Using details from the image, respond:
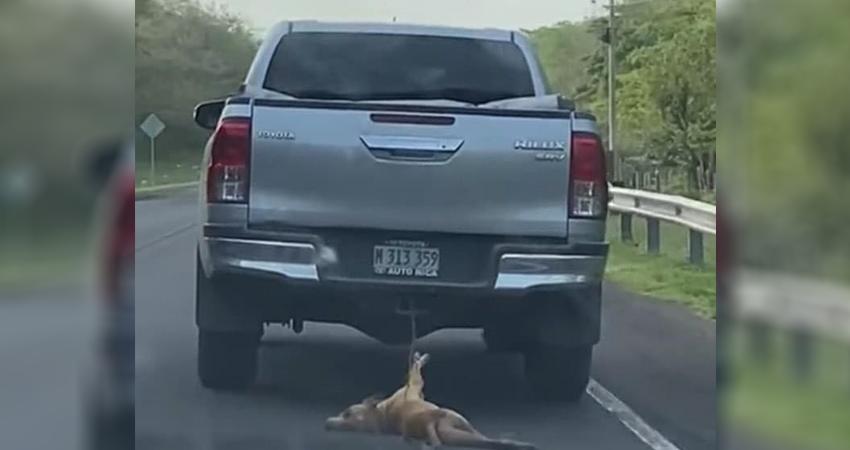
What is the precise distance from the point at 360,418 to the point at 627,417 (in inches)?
31.5

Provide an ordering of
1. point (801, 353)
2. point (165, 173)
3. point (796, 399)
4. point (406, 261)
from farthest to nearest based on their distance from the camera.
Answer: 1. point (801, 353)
2. point (796, 399)
3. point (406, 261)
4. point (165, 173)

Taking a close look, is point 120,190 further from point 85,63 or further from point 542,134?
point 542,134

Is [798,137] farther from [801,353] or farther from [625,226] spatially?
[625,226]

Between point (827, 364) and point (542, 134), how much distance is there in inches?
124

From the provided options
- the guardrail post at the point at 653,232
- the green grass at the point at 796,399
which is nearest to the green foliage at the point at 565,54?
the guardrail post at the point at 653,232

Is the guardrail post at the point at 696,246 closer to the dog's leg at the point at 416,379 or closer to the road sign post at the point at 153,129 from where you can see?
the dog's leg at the point at 416,379

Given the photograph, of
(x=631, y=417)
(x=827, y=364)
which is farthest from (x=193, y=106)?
(x=827, y=364)

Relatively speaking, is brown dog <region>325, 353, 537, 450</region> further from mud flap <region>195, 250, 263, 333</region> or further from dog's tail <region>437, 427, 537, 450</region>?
mud flap <region>195, 250, 263, 333</region>

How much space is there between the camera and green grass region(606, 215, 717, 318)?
4.13 meters

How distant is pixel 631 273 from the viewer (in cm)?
417

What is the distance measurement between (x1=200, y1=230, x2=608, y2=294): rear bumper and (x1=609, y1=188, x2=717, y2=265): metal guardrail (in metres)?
0.13

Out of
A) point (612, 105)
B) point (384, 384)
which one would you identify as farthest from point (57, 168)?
point (612, 105)

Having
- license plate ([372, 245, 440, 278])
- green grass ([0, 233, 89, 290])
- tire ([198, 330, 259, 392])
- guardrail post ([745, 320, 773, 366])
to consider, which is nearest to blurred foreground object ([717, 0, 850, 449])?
guardrail post ([745, 320, 773, 366])

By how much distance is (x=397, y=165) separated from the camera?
3971mm
